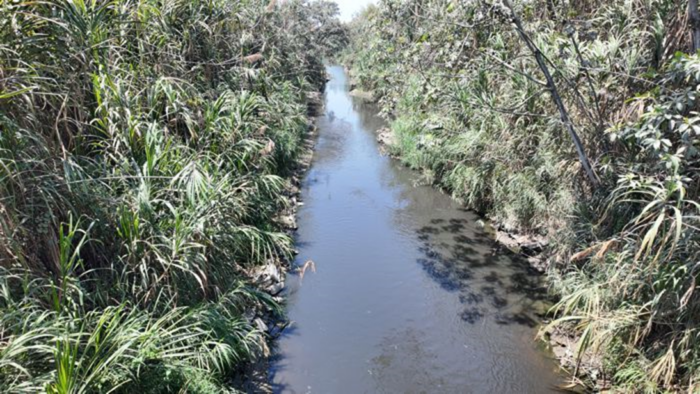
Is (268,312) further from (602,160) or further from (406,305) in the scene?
(602,160)

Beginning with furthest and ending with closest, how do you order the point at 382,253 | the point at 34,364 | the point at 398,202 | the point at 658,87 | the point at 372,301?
the point at 398,202 < the point at 382,253 < the point at 372,301 < the point at 658,87 < the point at 34,364

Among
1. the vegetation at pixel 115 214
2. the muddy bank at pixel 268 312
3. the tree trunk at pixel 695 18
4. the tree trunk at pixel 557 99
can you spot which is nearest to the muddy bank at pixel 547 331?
the tree trunk at pixel 557 99

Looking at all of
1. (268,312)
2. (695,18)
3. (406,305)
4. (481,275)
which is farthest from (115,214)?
(695,18)

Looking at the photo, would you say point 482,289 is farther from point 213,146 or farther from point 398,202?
point 213,146

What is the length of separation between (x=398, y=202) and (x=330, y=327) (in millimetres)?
4887

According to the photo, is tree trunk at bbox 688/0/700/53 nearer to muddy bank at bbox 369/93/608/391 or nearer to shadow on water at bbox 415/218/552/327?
muddy bank at bbox 369/93/608/391

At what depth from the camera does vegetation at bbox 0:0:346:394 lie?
10.6 ft

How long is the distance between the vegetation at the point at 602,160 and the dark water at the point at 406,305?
682mm

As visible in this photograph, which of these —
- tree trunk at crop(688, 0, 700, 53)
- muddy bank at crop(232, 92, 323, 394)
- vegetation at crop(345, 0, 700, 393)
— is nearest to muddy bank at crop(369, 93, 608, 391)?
vegetation at crop(345, 0, 700, 393)

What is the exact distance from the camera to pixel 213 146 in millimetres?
6230

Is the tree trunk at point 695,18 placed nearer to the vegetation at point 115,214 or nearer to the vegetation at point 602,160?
the vegetation at point 602,160

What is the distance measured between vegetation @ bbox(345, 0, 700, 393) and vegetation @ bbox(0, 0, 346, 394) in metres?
3.48

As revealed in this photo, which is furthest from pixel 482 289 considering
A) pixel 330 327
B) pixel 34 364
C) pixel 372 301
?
pixel 34 364

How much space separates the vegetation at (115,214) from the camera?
10.6 feet
